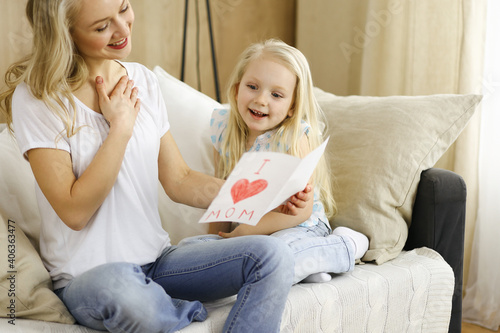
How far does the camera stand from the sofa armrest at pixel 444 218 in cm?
154

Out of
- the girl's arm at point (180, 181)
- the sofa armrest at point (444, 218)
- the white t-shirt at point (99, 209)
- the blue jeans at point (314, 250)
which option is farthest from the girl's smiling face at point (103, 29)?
the sofa armrest at point (444, 218)

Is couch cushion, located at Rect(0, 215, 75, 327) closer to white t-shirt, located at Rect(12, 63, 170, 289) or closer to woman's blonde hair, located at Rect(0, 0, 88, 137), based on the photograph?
white t-shirt, located at Rect(12, 63, 170, 289)

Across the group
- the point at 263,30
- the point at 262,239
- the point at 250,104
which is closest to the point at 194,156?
the point at 250,104

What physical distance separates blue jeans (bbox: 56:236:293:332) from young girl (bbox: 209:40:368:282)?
245 mm

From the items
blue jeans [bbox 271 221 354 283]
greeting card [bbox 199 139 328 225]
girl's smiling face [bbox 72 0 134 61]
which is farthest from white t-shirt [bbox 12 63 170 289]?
blue jeans [bbox 271 221 354 283]

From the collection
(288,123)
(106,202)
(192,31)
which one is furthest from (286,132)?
(192,31)

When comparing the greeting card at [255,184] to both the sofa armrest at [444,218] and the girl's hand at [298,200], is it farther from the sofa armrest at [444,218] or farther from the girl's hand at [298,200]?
the sofa armrest at [444,218]

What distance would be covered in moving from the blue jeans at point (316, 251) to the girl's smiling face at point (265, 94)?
30 cm

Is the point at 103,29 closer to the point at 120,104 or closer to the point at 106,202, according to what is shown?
the point at 120,104

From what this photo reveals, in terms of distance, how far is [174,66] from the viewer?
2.34 meters

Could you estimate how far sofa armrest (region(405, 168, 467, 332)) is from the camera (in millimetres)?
1544

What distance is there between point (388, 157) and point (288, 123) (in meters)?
0.31

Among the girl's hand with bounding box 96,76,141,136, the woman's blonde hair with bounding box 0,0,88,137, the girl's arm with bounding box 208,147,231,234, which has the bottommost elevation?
the girl's arm with bounding box 208,147,231,234

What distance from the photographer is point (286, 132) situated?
4.92ft
